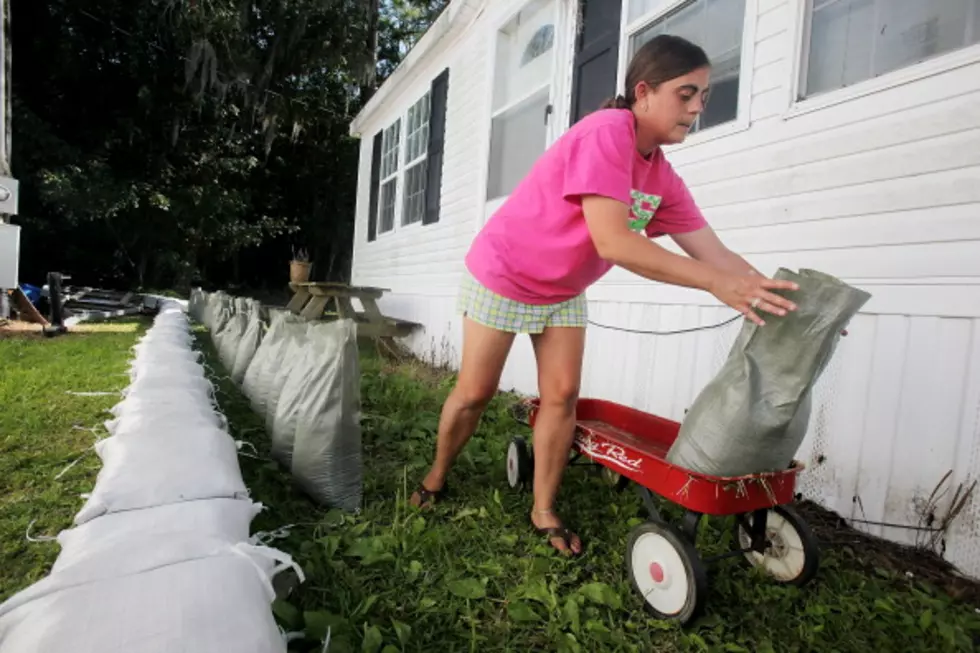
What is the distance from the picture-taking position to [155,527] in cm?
133

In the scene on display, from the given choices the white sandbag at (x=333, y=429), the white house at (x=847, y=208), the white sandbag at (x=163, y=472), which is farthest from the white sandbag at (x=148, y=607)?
the white house at (x=847, y=208)

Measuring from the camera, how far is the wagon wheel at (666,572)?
168cm

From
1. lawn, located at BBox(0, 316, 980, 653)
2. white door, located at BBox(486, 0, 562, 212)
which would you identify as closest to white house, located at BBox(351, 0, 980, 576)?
white door, located at BBox(486, 0, 562, 212)

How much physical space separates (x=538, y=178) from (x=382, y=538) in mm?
1359

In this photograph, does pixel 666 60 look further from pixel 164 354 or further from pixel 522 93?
pixel 522 93

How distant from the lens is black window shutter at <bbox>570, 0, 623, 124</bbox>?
407 centimetres

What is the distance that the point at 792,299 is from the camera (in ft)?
5.17

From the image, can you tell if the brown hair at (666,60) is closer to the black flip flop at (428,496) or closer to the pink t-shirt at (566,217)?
the pink t-shirt at (566,217)

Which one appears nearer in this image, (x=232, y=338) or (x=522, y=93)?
(x=232, y=338)

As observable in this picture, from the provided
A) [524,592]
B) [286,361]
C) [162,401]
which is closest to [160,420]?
[162,401]

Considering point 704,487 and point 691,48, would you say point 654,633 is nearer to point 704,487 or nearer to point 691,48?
point 704,487

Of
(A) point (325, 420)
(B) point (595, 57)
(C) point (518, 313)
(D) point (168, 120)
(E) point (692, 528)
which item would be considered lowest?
(E) point (692, 528)

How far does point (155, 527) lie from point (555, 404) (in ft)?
4.22

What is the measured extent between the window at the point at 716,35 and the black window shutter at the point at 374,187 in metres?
6.87
